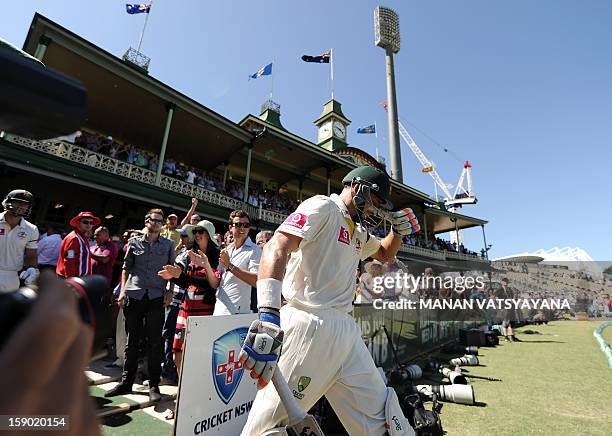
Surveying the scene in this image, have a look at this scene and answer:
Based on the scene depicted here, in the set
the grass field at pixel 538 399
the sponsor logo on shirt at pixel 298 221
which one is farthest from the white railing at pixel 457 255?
the sponsor logo on shirt at pixel 298 221

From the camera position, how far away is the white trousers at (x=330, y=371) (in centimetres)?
207

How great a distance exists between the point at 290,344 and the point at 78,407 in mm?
1703

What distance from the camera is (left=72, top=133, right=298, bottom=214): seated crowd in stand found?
40.7ft

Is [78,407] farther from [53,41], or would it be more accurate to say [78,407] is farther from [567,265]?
[567,265]

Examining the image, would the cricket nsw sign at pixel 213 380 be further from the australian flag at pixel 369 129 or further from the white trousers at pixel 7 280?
the australian flag at pixel 369 129

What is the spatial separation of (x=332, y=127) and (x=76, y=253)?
25.3 meters

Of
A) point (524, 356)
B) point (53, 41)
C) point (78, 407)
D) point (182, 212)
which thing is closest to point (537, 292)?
point (524, 356)

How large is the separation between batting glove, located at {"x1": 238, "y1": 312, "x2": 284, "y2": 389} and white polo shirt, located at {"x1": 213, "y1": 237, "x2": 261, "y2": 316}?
2.10m

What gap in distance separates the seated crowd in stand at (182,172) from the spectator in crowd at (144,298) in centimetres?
738

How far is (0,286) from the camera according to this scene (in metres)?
3.98

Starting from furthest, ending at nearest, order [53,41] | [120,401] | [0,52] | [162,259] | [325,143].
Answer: [325,143] → [53,41] → [162,259] → [120,401] → [0,52]

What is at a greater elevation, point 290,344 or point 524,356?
point 290,344

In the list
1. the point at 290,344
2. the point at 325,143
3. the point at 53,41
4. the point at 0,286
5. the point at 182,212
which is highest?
the point at 325,143

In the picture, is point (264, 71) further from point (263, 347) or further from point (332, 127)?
point (263, 347)
